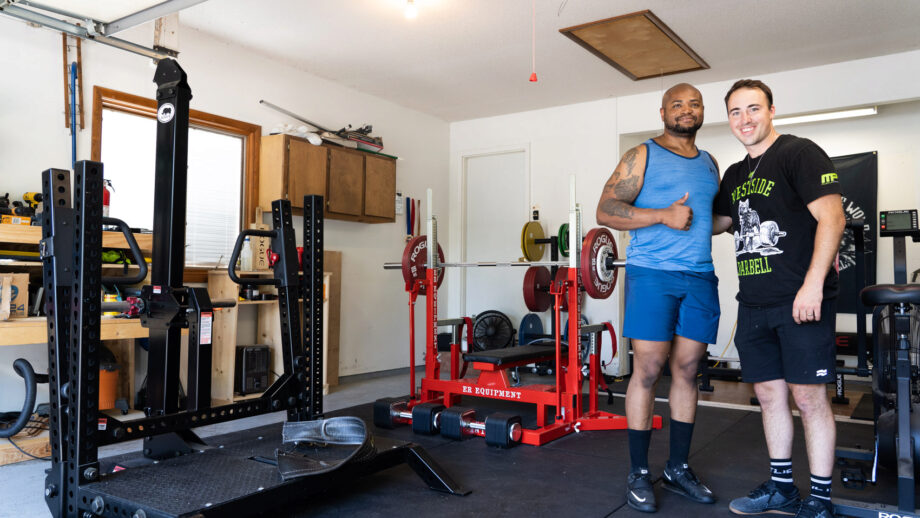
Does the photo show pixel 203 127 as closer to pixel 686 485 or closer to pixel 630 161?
pixel 630 161

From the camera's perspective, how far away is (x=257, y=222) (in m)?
5.21

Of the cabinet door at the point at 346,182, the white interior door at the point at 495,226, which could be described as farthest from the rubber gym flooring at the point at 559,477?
the white interior door at the point at 495,226

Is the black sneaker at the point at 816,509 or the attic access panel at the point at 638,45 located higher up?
the attic access panel at the point at 638,45

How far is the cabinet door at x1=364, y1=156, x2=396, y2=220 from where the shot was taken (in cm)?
605

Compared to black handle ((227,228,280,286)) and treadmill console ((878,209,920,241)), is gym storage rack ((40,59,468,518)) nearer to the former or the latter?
black handle ((227,228,280,286))

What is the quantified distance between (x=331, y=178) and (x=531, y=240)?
2.23 metres

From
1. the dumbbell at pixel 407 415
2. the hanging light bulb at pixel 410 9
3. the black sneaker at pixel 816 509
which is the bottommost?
the dumbbell at pixel 407 415

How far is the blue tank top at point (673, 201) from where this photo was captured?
8.31ft

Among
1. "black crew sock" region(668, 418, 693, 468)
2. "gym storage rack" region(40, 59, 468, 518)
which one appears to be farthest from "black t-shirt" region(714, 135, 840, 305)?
"gym storage rack" region(40, 59, 468, 518)

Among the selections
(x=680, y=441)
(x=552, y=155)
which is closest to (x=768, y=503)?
(x=680, y=441)

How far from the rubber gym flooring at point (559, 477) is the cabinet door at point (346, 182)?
228 centimetres

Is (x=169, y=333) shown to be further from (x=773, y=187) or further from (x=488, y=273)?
(x=488, y=273)

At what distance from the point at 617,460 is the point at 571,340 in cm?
85

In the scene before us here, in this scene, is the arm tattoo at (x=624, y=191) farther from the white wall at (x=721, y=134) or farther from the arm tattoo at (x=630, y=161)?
the white wall at (x=721, y=134)
